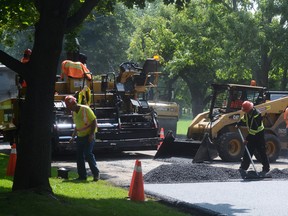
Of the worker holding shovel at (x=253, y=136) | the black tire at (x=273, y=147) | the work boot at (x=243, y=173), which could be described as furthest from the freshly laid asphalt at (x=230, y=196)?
the black tire at (x=273, y=147)

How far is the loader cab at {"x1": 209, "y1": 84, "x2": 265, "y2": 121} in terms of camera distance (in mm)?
19000

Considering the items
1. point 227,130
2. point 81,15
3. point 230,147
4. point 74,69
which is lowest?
point 230,147

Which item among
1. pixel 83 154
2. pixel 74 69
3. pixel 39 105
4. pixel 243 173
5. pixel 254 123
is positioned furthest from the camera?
pixel 74 69

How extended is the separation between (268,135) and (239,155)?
1.27 meters

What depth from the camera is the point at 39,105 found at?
9172 mm

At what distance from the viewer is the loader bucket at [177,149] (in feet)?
58.6

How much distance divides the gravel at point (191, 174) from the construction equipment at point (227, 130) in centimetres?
252

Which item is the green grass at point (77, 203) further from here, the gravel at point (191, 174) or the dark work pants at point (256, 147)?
the dark work pants at point (256, 147)

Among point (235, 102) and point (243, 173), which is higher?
point (235, 102)

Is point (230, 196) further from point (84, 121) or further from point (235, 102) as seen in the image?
point (235, 102)

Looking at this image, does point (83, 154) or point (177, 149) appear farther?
point (177, 149)

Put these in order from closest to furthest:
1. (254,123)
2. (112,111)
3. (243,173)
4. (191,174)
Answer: (191,174)
(243,173)
(254,123)
(112,111)

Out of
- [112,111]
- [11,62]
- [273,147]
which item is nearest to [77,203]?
[11,62]

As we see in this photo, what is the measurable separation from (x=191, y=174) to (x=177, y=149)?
175 inches
